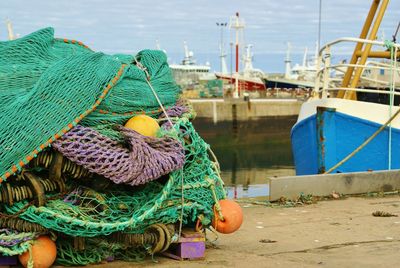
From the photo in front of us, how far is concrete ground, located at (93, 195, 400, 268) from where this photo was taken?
480 centimetres

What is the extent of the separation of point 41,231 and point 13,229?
178 millimetres

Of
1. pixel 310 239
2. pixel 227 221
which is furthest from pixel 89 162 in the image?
pixel 310 239

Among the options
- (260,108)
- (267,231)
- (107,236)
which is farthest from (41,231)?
(260,108)

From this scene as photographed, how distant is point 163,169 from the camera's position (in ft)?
15.0

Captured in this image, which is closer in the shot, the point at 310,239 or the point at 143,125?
the point at 143,125

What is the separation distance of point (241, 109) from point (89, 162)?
105 feet

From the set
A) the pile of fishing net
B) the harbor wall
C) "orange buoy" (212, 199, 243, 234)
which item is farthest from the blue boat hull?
the harbor wall

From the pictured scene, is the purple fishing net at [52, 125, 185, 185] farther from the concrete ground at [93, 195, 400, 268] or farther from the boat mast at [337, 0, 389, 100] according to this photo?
the boat mast at [337, 0, 389, 100]

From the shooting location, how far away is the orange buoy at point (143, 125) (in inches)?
191

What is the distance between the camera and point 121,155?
446 cm

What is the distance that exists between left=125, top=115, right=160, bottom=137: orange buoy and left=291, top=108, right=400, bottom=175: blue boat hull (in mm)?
6121

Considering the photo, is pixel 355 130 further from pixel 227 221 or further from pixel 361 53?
pixel 227 221

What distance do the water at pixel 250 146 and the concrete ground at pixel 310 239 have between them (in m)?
13.7

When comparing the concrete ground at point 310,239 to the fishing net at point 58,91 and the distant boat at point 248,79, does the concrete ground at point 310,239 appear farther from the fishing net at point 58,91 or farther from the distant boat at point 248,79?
the distant boat at point 248,79
